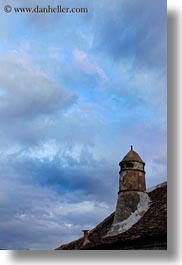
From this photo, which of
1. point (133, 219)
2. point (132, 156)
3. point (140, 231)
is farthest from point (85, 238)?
point (132, 156)

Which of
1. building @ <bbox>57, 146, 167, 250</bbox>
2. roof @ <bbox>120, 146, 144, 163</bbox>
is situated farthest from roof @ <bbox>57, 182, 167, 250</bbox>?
roof @ <bbox>120, 146, 144, 163</bbox>

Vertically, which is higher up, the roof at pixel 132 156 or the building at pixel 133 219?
the roof at pixel 132 156

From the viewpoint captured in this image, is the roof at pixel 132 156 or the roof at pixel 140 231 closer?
the roof at pixel 140 231

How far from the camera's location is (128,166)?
718 cm

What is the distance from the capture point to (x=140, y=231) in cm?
713

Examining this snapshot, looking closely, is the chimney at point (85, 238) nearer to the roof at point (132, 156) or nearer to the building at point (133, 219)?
the building at point (133, 219)

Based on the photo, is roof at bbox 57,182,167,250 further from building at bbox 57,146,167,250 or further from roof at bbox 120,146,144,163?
roof at bbox 120,146,144,163

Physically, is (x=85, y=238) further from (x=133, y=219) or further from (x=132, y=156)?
(x=132, y=156)

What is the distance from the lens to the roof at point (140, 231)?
6.82 m

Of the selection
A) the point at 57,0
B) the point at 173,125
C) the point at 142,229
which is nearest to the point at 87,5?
the point at 57,0

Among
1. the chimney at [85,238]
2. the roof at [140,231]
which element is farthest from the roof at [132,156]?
the chimney at [85,238]

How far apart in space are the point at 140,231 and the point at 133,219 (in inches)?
12.3

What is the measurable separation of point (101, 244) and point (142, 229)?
0.52 m

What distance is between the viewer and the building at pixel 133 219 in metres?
6.84
